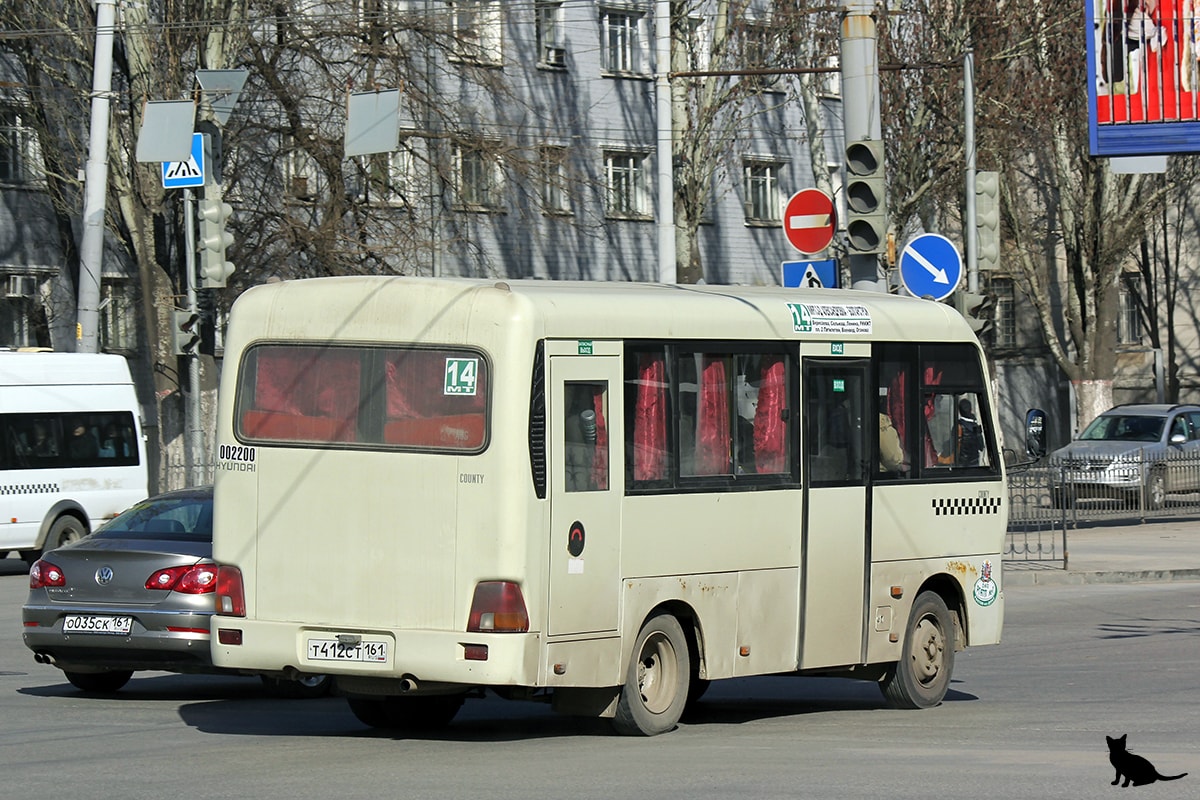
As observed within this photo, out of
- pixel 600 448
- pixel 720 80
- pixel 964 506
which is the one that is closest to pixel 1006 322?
pixel 720 80

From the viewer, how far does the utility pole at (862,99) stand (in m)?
16.4

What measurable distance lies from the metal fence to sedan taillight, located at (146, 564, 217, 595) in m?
14.1

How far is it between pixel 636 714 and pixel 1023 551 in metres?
15.6

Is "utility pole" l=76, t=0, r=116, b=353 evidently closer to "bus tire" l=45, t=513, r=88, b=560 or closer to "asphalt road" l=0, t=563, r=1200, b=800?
"bus tire" l=45, t=513, r=88, b=560

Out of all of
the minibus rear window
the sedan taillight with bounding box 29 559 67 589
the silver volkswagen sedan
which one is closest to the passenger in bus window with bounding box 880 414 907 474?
the minibus rear window

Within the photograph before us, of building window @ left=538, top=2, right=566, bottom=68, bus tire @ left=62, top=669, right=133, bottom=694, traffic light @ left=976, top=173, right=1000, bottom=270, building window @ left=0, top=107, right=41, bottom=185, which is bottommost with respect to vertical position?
bus tire @ left=62, top=669, right=133, bottom=694

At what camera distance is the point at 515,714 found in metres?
12.6

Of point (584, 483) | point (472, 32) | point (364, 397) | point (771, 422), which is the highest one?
point (472, 32)

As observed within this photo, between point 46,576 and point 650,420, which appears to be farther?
point 46,576

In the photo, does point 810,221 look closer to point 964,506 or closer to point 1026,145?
point 964,506

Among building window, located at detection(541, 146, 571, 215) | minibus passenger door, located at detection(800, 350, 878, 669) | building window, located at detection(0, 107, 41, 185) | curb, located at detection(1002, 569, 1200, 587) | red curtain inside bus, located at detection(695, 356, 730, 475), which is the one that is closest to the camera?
red curtain inside bus, located at detection(695, 356, 730, 475)

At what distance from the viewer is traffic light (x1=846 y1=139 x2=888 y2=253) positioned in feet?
54.5

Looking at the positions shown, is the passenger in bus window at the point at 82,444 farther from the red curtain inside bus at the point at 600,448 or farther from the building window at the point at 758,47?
the building window at the point at 758,47

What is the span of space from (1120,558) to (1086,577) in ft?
7.37
